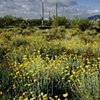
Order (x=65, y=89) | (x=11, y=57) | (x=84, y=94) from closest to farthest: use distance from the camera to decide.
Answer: (x=84, y=94) < (x=65, y=89) < (x=11, y=57)

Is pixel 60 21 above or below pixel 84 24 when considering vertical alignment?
above

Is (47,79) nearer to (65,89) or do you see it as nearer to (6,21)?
(65,89)

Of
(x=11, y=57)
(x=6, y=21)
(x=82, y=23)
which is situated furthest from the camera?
(x=6, y=21)

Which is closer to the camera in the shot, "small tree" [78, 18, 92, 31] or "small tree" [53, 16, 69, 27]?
"small tree" [78, 18, 92, 31]

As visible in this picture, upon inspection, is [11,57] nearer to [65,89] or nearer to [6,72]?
[6,72]

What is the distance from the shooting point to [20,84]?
5.93 m

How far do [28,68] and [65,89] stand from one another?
4.05ft

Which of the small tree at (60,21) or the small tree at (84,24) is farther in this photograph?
the small tree at (60,21)

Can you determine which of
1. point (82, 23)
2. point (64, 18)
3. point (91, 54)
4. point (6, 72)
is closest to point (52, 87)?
point (6, 72)

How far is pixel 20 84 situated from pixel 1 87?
442mm

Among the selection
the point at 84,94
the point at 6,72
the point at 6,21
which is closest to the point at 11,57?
the point at 6,72

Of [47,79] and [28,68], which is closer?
[47,79]

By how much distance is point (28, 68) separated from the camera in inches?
262

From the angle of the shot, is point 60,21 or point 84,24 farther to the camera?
point 60,21
